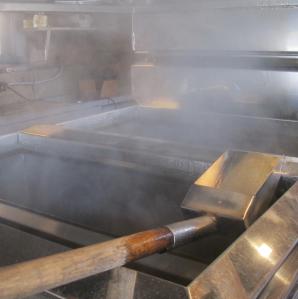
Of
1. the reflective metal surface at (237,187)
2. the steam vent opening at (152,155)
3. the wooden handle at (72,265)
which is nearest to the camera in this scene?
the wooden handle at (72,265)

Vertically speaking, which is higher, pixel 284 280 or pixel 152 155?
pixel 152 155

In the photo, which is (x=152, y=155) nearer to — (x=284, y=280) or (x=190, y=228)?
(x=190, y=228)

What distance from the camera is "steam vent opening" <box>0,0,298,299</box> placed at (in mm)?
595

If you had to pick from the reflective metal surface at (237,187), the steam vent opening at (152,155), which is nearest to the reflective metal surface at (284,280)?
the steam vent opening at (152,155)

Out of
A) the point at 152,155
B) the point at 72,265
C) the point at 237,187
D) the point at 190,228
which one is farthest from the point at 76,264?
the point at 152,155

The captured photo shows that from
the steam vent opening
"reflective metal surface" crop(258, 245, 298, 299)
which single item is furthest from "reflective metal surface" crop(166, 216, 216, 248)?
"reflective metal surface" crop(258, 245, 298, 299)

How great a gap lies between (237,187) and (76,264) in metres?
0.49

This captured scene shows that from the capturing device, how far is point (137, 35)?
8.05ft

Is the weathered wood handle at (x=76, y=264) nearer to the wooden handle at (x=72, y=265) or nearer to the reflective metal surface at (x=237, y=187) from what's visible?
the wooden handle at (x=72, y=265)

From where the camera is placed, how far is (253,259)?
0.62m

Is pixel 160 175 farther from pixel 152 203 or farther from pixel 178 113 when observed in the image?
pixel 178 113

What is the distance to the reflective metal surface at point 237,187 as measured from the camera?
0.82 metres

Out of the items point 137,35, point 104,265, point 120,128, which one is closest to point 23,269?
point 104,265

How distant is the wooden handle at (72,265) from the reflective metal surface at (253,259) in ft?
0.36
